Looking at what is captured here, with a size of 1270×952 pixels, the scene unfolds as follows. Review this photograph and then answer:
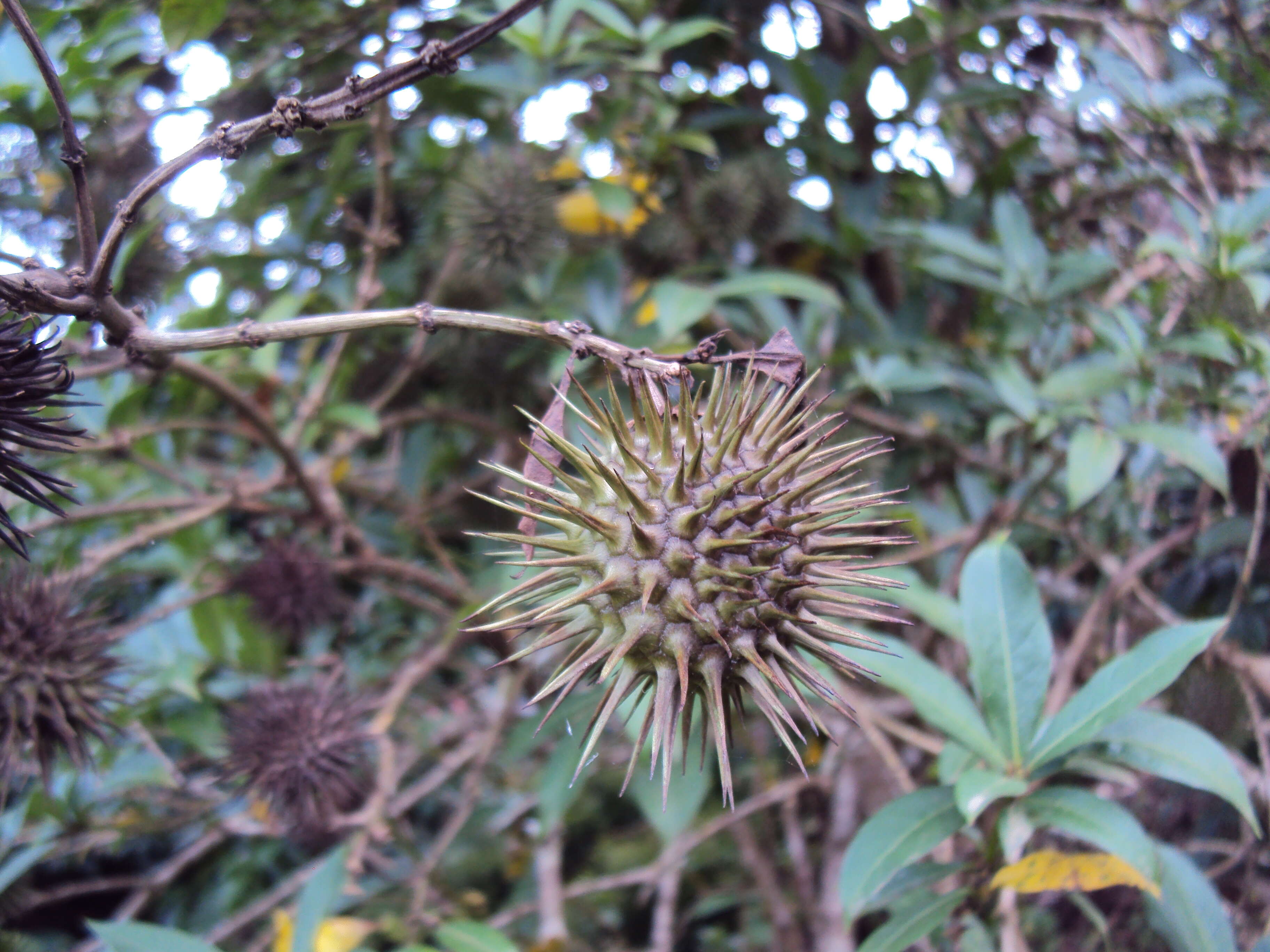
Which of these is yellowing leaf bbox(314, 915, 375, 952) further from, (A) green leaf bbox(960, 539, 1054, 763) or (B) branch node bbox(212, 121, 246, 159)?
(B) branch node bbox(212, 121, 246, 159)

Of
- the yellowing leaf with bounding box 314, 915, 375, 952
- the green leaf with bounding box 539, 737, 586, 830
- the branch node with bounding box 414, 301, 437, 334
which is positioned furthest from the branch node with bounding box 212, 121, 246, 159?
the yellowing leaf with bounding box 314, 915, 375, 952

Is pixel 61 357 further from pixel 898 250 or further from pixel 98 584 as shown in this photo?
pixel 898 250

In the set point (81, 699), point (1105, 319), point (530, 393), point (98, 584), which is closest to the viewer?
point (81, 699)

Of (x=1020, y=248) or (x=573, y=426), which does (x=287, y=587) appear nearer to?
(x=573, y=426)

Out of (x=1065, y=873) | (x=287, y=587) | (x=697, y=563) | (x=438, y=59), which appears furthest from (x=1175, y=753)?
(x=287, y=587)

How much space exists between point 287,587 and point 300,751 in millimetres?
519

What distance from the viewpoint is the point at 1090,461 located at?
173 cm

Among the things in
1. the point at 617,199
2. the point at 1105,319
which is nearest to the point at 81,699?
the point at 617,199

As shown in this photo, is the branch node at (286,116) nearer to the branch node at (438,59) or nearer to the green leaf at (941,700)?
the branch node at (438,59)

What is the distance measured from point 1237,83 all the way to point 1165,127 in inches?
16.9

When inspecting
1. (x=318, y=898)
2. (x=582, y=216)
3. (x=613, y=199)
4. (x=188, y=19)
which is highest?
(x=188, y=19)

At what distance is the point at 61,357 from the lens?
3.53ft

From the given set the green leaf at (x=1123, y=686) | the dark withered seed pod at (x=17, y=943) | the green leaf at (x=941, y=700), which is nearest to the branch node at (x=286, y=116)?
the green leaf at (x=941, y=700)

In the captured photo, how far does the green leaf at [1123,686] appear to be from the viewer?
1306 millimetres
